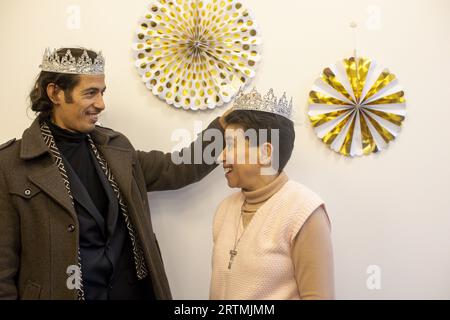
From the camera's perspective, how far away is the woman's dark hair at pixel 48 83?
168 cm

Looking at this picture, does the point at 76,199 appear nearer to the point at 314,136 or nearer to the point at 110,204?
the point at 110,204

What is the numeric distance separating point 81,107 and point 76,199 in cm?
31

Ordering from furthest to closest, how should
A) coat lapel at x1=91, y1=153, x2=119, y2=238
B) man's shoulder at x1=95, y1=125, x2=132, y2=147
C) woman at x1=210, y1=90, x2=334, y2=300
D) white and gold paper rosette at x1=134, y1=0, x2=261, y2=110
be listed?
white and gold paper rosette at x1=134, y1=0, x2=261, y2=110 → man's shoulder at x1=95, y1=125, x2=132, y2=147 → coat lapel at x1=91, y1=153, x2=119, y2=238 → woman at x1=210, y1=90, x2=334, y2=300

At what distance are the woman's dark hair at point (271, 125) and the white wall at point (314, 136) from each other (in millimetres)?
423

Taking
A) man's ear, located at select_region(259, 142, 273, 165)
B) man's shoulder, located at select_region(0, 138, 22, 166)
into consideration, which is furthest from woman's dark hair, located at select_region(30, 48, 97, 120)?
man's ear, located at select_region(259, 142, 273, 165)

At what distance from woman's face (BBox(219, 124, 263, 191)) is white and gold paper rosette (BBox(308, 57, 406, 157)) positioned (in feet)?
1.64

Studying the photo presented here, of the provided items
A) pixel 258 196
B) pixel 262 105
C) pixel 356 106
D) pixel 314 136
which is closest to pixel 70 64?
pixel 262 105

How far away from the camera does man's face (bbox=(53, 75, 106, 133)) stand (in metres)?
1.67

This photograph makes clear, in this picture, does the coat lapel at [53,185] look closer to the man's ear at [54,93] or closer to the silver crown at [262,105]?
the man's ear at [54,93]

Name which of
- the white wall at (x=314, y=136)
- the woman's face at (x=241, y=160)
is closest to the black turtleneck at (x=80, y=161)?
the white wall at (x=314, y=136)

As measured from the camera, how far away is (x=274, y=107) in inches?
61.7

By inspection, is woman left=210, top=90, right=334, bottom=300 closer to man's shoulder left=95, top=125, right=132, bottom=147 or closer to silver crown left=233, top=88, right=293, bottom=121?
silver crown left=233, top=88, right=293, bottom=121
